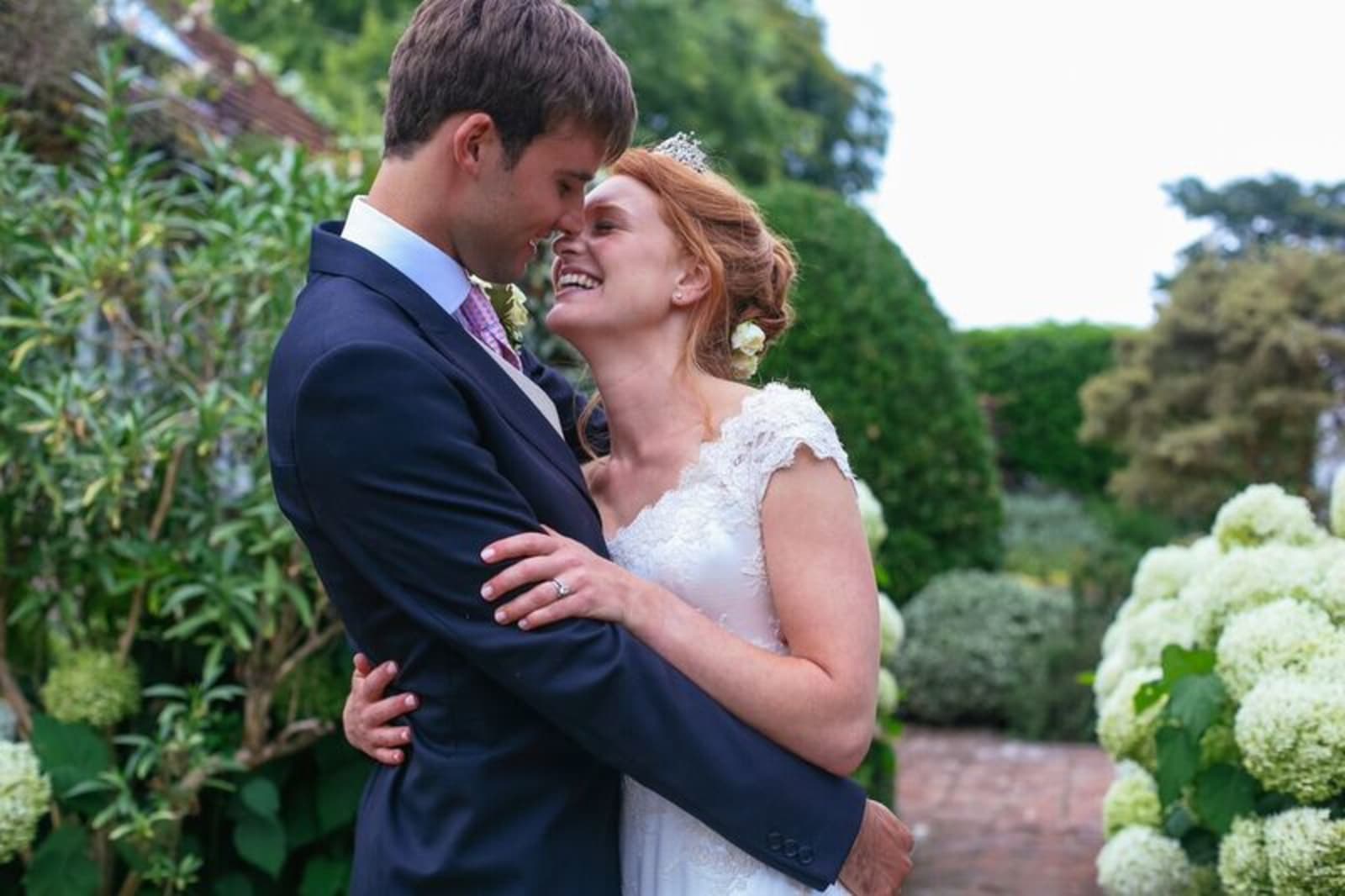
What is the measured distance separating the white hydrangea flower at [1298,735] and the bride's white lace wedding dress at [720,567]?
155cm

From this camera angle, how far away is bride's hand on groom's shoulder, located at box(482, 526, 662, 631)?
191 cm

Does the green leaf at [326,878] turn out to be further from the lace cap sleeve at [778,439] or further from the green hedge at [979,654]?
the green hedge at [979,654]

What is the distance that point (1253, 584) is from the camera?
12.4 feet

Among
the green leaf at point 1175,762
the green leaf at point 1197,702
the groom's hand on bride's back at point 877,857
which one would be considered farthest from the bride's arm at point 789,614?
the green leaf at point 1175,762

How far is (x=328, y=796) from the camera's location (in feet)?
13.6

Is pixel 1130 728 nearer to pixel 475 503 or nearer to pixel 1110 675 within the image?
pixel 1110 675

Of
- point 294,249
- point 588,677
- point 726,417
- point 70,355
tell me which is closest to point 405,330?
point 588,677

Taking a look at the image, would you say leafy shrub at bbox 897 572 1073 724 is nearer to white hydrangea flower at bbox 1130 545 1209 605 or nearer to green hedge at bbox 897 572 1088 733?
green hedge at bbox 897 572 1088 733

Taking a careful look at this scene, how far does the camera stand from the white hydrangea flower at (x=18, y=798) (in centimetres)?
366

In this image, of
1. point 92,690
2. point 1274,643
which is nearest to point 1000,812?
point 1274,643

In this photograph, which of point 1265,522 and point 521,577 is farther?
point 1265,522

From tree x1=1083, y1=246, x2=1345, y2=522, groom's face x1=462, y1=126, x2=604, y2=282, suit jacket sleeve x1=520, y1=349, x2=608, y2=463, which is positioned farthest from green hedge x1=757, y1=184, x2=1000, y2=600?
groom's face x1=462, y1=126, x2=604, y2=282

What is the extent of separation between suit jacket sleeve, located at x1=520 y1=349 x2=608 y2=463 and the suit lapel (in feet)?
2.06

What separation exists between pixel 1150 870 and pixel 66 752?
2.91m
